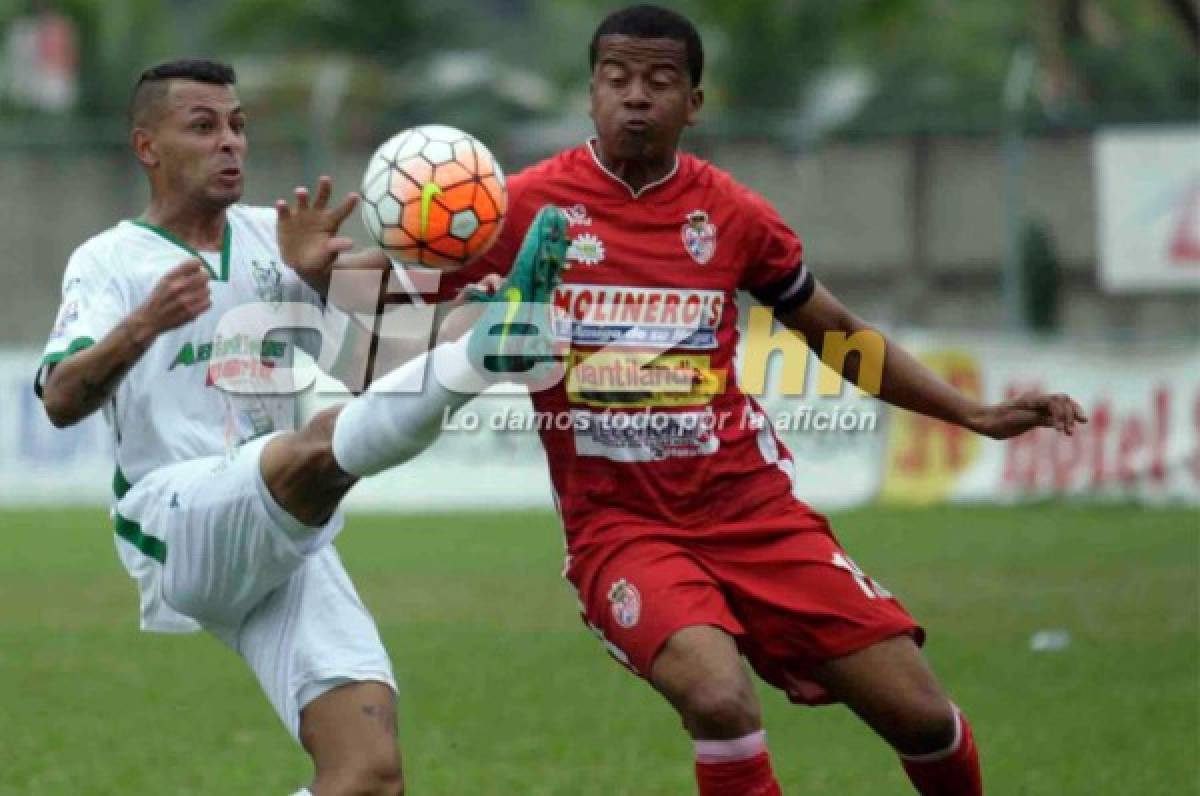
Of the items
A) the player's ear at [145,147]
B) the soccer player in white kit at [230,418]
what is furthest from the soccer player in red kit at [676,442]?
the player's ear at [145,147]

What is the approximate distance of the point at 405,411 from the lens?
602cm

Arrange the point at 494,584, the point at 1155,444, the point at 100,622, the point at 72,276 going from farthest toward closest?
1. the point at 1155,444
2. the point at 494,584
3. the point at 100,622
4. the point at 72,276

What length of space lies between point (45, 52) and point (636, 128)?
32868mm

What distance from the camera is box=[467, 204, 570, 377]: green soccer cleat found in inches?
233

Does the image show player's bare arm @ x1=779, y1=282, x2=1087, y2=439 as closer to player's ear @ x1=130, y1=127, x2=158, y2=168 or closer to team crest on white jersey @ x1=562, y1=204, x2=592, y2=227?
team crest on white jersey @ x1=562, y1=204, x2=592, y2=227

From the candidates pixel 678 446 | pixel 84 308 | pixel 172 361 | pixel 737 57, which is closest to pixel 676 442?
pixel 678 446

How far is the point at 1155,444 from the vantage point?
19172mm

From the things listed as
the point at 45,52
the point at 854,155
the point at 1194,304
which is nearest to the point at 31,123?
the point at 45,52

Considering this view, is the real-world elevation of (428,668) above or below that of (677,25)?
below

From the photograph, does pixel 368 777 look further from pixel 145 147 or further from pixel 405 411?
pixel 145 147

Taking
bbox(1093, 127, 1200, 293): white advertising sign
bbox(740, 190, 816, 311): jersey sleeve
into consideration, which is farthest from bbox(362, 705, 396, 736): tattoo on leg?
bbox(1093, 127, 1200, 293): white advertising sign

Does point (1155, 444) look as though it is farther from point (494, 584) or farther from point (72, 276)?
point (72, 276)

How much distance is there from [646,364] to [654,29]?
3.35 feet

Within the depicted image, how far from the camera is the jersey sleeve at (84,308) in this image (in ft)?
20.6
